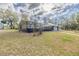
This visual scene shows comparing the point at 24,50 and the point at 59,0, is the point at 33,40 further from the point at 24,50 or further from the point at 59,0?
the point at 59,0

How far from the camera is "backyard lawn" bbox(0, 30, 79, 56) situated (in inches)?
63.8

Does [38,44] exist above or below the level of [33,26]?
below

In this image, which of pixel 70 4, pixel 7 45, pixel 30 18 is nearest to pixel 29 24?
pixel 30 18

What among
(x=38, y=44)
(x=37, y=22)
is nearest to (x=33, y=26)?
(x=37, y=22)

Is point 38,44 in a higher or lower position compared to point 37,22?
lower

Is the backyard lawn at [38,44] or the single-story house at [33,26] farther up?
the single-story house at [33,26]

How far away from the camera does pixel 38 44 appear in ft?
5.36

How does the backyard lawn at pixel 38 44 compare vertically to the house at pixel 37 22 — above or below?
below

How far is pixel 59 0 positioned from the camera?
1633 millimetres

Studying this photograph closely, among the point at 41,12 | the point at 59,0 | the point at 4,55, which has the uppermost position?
the point at 59,0

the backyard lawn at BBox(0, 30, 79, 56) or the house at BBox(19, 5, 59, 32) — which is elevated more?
the house at BBox(19, 5, 59, 32)

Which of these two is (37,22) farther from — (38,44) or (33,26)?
(38,44)

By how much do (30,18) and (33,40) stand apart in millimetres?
206

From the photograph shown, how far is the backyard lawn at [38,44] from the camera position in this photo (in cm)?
162
